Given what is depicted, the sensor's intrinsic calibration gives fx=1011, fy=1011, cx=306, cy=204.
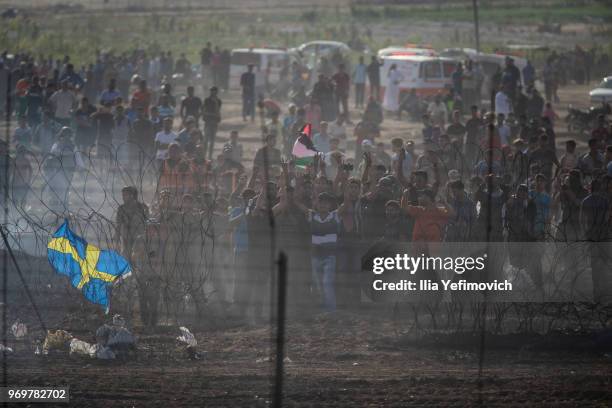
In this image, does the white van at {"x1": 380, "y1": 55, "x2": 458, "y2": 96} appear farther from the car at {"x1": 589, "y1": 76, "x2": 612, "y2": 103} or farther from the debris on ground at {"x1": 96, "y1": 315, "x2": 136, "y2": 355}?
the debris on ground at {"x1": 96, "y1": 315, "x2": 136, "y2": 355}

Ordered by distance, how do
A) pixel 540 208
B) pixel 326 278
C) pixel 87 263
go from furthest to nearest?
pixel 540 208, pixel 326 278, pixel 87 263

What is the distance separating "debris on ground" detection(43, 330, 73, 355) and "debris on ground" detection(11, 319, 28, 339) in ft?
1.30

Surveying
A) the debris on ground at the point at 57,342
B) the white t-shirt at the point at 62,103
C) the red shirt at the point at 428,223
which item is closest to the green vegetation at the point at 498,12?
the white t-shirt at the point at 62,103

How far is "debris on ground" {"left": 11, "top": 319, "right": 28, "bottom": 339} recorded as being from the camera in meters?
9.84

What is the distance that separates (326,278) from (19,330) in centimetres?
311

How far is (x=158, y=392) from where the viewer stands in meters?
8.30

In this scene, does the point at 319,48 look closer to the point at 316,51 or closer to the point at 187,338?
the point at 316,51

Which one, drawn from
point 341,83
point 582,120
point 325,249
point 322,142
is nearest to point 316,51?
point 341,83

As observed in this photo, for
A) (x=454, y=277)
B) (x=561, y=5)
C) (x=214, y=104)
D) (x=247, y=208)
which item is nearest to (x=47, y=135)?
(x=214, y=104)

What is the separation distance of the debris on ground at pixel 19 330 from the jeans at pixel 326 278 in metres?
2.94

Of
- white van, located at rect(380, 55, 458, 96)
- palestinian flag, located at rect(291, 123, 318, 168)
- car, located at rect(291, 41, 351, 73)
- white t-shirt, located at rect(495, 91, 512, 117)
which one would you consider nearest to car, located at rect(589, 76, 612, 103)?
white van, located at rect(380, 55, 458, 96)

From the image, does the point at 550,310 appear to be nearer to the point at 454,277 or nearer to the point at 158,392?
the point at 454,277

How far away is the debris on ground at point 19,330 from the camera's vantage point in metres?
9.84

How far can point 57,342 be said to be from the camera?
952cm
